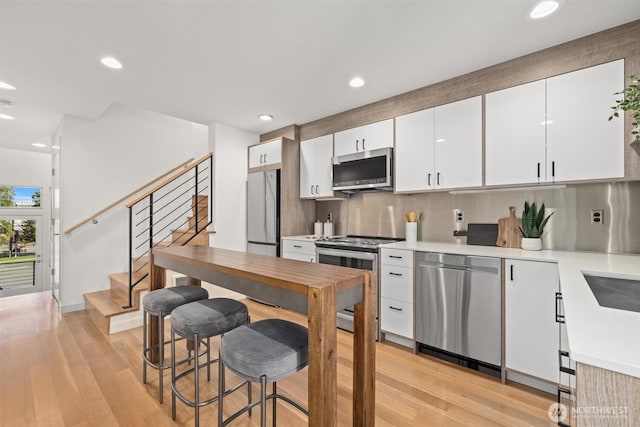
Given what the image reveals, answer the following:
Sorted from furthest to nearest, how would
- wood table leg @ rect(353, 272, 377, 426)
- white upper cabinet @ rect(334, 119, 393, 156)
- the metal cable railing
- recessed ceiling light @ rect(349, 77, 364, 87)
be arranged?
the metal cable railing → white upper cabinet @ rect(334, 119, 393, 156) → recessed ceiling light @ rect(349, 77, 364, 87) → wood table leg @ rect(353, 272, 377, 426)

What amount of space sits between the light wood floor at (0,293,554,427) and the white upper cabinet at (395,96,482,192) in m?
1.65

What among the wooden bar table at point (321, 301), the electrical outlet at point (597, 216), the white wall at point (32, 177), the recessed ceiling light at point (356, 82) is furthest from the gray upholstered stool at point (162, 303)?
the white wall at point (32, 177)

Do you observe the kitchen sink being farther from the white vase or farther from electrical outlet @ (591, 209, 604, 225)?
electrical outlet @ (591, 209, 604, 225)

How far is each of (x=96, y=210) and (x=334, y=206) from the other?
11.0 ft

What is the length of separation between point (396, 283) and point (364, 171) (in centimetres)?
132

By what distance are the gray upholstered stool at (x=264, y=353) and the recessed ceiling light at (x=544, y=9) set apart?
237 centimetres

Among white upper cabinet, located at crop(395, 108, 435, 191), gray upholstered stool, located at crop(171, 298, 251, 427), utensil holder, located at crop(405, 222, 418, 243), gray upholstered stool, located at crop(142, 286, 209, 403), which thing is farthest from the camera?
utensil holder, located at crop(405, 222, 418, 243)

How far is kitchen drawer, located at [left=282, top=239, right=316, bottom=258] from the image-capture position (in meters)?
3.52

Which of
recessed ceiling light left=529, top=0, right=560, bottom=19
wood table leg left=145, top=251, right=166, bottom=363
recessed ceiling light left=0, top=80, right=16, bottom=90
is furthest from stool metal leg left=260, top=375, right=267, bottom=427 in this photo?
recessed ceiling light left=0, top=80, right=16, bottom=90

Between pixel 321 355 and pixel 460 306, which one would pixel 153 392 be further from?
pixel 460 306

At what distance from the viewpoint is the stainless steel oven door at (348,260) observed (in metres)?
2.90

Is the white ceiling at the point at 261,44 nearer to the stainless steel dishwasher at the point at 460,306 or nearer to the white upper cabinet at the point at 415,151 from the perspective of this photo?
the white upper cabinet at the point at 415,151

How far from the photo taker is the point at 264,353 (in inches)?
48.7

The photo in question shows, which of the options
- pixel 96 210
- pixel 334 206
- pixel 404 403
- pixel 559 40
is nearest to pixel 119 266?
pixel 96 210
